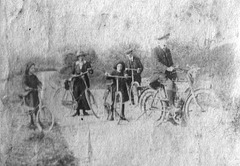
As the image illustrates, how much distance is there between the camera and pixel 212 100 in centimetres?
269

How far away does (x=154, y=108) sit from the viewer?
2.67m

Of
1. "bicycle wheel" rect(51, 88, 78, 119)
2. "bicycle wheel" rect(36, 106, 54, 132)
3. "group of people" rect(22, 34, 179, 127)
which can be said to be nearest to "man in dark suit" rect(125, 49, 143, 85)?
"group of people" rect(22, 34, 179, 127)

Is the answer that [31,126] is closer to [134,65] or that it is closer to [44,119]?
[44,119]

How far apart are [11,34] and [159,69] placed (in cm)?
106

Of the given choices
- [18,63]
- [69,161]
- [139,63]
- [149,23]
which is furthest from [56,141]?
[149,23]

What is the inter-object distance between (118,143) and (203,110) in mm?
655

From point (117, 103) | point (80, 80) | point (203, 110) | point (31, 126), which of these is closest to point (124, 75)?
point (117, 103)

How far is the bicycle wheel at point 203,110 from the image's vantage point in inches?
106

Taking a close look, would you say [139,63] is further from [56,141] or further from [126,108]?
[56,141]

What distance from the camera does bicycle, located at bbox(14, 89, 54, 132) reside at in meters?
2.57

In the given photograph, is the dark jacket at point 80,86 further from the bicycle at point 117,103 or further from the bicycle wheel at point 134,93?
the bicycle wheel at point 134,93

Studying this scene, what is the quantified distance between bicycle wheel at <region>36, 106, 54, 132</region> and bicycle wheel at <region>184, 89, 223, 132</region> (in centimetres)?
96

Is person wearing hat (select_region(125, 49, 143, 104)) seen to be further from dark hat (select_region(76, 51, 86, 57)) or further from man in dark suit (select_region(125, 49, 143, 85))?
dark hat (select_region(76, 51, 86, 57))

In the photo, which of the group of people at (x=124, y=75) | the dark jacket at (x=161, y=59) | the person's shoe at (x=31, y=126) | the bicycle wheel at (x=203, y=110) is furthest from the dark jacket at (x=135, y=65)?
the person's shoe at (x=31, y=126)
